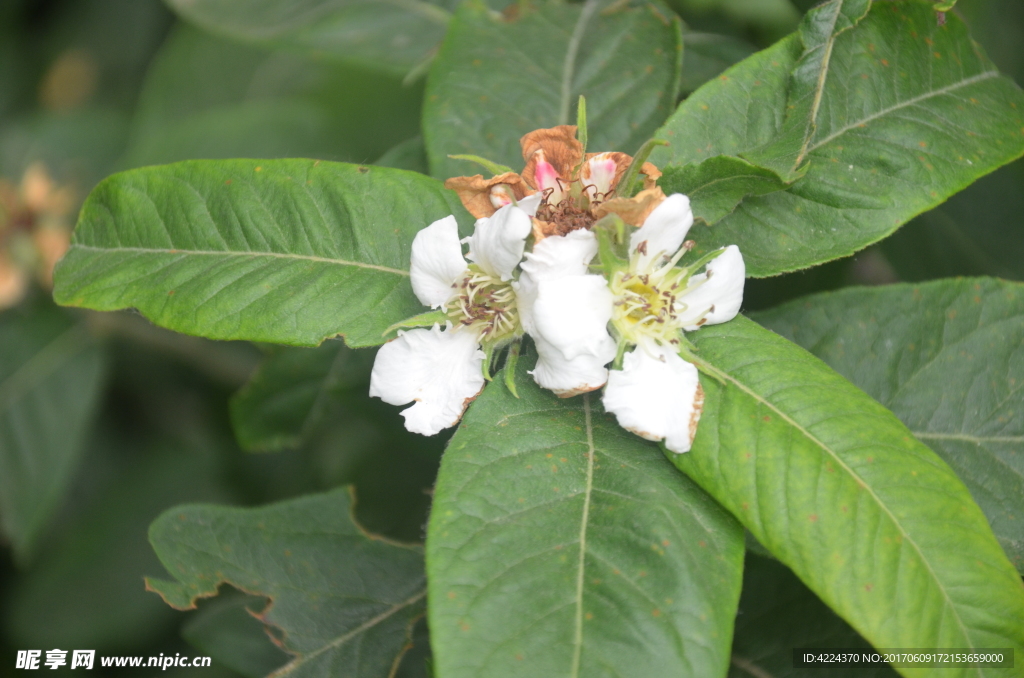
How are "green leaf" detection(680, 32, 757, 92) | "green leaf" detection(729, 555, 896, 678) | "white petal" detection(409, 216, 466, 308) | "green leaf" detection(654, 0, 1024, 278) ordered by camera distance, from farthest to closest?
1. "green leaf" detection(680, 32, 757, 92)
2. "green leaf" detection(729, 555, 896, 678)
3. "green leaf" detection(654, 0, 1024, 278)
4. "white petal" detection(409, 216, 466, 308)

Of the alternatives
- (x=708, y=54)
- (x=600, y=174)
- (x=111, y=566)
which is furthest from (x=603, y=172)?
(x=111, y=566)

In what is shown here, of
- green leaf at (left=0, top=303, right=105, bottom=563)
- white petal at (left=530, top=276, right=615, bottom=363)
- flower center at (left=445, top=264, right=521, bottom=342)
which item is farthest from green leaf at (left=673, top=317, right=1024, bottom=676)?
green leaf at (left=0, top=303, right=105, bottom=563)

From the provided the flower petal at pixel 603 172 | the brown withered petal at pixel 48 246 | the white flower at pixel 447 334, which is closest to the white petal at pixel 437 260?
the white flower at pixel 447 334

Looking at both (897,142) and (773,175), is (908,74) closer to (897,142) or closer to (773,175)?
(897,142)

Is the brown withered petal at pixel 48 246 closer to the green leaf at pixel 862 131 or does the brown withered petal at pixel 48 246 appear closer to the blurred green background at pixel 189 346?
the blurred green background at pixel 189 346

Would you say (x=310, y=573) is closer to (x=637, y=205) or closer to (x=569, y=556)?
(x=569, y=556)

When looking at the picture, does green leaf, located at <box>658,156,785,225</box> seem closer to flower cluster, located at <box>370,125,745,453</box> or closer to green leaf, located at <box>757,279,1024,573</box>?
flower cluster, located at <box>370,125,745,453</box>

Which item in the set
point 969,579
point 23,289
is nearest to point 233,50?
point 23,289
